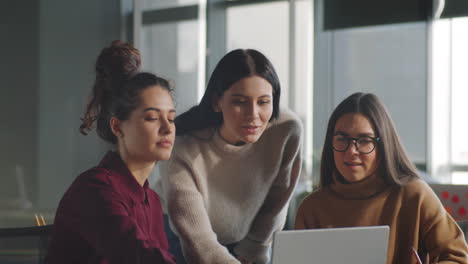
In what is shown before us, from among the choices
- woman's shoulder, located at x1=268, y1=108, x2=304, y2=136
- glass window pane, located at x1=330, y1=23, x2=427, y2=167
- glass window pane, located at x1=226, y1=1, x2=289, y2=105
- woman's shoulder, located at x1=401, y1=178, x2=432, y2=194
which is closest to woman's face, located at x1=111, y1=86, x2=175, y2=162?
woman's shoulder, located at x1=268, y1=108, x2=304, y2=136

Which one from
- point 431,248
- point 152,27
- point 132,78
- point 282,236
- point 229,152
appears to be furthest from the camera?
point 152,27

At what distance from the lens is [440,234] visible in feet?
4.74

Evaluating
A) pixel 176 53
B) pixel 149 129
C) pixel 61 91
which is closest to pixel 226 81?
pixel 149 129

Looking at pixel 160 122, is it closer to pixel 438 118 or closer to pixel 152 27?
pixel 152 27

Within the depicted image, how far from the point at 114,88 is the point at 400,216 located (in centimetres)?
77

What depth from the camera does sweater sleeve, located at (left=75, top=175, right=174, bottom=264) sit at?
1.20 metres

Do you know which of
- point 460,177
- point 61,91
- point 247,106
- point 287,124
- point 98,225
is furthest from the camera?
point 460,177

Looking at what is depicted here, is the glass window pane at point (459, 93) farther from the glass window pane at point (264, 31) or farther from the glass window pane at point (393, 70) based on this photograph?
the glass window pane at point (264, 31)

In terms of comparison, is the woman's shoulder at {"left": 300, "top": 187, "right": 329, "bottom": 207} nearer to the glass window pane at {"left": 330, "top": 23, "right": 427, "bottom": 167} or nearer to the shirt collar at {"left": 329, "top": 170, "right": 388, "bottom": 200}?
the shirt collar at {"left": 329, "top": 170, "right": 388, "bottom": 200}

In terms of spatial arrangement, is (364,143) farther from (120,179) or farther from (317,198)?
(120,179)

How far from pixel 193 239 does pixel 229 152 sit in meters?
0.26

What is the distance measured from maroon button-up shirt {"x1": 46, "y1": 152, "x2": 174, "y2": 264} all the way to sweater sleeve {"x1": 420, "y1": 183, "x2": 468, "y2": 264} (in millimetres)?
696

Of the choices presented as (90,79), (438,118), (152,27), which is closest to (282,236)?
(152,27)

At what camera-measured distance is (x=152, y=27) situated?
7.41ft
